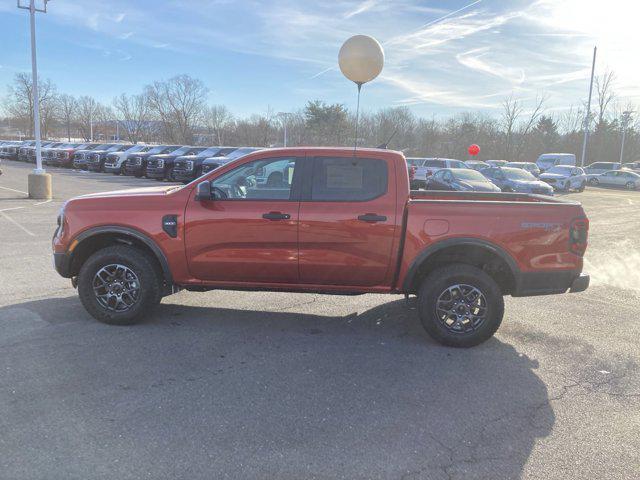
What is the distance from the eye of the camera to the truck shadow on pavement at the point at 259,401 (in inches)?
112

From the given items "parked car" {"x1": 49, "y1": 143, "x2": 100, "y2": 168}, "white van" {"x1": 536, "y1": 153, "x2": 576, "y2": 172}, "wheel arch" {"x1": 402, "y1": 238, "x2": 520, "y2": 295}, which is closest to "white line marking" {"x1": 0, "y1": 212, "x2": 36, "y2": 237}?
"wheel arch" {"x1": 402, "y1": 238, "x2": 520, "y2": 295}

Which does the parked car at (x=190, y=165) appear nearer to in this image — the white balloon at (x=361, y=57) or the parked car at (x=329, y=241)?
the white balloon at (x=361, y=57)

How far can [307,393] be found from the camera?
3656mm

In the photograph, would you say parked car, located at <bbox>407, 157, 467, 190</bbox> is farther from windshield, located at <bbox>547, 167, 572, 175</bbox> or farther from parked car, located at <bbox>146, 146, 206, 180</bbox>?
parked car, located at <bbox>146, 146, 206, 180</bbox>

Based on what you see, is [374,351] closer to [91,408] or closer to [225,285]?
[225,285]

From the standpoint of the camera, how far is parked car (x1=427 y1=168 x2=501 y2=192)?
1666cm

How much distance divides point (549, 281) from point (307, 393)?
260cm

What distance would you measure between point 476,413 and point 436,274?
4.95 feet

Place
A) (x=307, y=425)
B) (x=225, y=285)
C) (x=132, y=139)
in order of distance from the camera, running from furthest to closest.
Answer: (x=132, y=139) → (x=225, y=285) → (x=307, y=425)

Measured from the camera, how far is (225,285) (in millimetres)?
4965

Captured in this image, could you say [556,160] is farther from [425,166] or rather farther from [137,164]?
[137,164]

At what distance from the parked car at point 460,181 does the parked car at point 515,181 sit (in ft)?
10.2

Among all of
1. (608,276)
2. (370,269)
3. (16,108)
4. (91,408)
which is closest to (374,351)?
(370,269)

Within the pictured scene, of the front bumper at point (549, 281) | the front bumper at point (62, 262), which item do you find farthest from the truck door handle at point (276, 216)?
the front bumper at point (549, 281)
